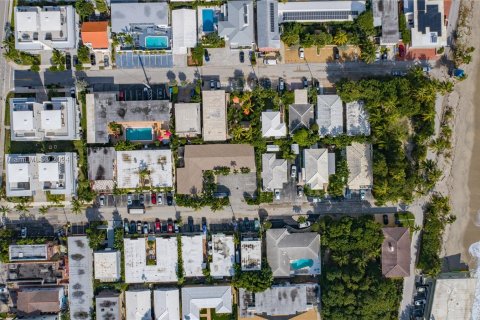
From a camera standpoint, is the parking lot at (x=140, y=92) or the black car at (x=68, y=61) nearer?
the parking lot at (x=140, y=92)

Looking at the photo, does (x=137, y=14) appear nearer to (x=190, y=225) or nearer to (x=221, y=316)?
(x=190, y=225)

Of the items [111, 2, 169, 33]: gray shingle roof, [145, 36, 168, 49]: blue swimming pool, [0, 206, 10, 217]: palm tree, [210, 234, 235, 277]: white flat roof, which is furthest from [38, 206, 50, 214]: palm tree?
[145, 36, 168, 49]: blue swimming pool

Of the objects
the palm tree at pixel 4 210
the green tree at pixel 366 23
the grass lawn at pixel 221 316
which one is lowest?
the grass lawn at pixel 221 316

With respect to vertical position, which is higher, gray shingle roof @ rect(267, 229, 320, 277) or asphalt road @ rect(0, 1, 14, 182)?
→ asphalt road @ rect(0, 1, 14, 182)

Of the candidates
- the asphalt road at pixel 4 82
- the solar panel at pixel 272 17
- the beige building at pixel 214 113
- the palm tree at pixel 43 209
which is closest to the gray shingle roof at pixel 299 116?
the beige building at pixel 214 113

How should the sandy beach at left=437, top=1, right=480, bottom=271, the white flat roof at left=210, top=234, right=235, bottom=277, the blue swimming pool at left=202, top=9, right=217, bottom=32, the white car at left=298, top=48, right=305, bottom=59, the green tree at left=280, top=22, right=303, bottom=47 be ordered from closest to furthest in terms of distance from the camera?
the green tree at left=280, top=22, right=303, bottom=47 < the white flat roof at left=210, top=234, right=235, bottom=277 < the blue swimming pool at left=202, top=9, right=217, bottom=32 < the white car at left=298, top=48, right=305, bottom=59 < the sandy beach at left=437, top=1, right=480, bottom=271

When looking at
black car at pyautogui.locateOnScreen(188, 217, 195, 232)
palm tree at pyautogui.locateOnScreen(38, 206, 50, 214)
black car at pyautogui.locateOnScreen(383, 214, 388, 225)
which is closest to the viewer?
palm tree at pyautogui.locateOnScreen(38, 206, 50, 214)

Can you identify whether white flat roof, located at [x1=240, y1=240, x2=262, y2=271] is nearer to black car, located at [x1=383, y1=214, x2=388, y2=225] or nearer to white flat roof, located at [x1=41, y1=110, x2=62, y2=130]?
black car, located at [x1=383, y1=214, x2=388, y2=225]

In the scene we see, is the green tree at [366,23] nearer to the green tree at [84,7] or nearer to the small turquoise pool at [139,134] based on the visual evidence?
the small turquoise pool at [139,134]
